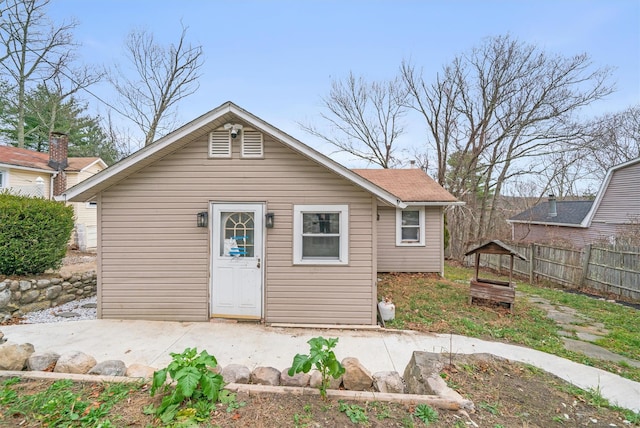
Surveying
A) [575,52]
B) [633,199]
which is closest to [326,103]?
[575,52]

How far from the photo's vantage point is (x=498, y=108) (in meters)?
16.8

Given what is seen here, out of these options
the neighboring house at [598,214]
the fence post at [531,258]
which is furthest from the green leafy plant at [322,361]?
the neighboring house at [598,214]

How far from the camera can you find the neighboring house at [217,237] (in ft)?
17.4

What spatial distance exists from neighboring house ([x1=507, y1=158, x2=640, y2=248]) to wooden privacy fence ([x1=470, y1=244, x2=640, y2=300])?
11.3 ft

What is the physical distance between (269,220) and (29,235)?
16.8 ft

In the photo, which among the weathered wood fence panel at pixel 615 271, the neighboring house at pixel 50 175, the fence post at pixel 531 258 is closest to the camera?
the weathered wood fence panel at pixel 615 271

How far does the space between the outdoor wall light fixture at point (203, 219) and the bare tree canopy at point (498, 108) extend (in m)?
15.5

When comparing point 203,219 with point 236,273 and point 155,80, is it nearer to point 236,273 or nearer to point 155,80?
point 236,273

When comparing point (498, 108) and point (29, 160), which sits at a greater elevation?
point (498, 108)

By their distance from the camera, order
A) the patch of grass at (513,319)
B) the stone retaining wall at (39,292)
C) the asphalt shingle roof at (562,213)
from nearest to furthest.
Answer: the patch of grass at (513,319)
the stone retaining wall at (39,292)
the asphalt shingle roof at (562,213)

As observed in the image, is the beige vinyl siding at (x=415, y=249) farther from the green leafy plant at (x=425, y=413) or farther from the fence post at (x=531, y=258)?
the green leafy plant at (x=425, y=413)

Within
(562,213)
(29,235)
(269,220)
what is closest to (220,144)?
(269,220)

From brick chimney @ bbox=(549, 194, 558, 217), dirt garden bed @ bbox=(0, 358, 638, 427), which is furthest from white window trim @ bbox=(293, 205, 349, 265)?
brick chimney @ bbox=(549, 194, 558, 217)

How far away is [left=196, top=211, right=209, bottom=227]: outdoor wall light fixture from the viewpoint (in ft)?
17.3
